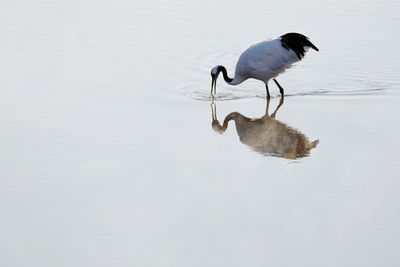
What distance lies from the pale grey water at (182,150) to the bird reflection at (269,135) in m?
0.12

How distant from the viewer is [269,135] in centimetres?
873

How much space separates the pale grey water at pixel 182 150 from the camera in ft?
18.8

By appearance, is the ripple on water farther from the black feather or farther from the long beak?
the black feather

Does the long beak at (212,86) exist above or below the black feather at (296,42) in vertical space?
below

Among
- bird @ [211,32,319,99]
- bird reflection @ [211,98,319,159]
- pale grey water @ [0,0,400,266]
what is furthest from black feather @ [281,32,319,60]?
bird reflection @ [211,98,319,159]

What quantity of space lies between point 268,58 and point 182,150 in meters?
2.82

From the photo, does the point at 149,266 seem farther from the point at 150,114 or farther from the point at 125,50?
the point at 125,50

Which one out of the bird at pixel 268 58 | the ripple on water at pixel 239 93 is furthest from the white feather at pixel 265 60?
the ripple on water at pixel 239 93

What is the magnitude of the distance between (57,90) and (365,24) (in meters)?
6.67

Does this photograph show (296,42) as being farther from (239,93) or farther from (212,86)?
(212,86)

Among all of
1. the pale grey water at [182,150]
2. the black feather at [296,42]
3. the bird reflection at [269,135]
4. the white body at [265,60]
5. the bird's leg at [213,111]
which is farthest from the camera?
the black feather at [296,42]

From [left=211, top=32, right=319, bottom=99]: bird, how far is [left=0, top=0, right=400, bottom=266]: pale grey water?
0.33 meters

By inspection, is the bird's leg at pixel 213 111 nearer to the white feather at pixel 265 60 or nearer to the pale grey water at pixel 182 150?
the pale grey water at pixel 182 150

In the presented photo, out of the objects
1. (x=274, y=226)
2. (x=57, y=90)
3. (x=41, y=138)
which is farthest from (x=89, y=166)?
(x=57, y=90)
